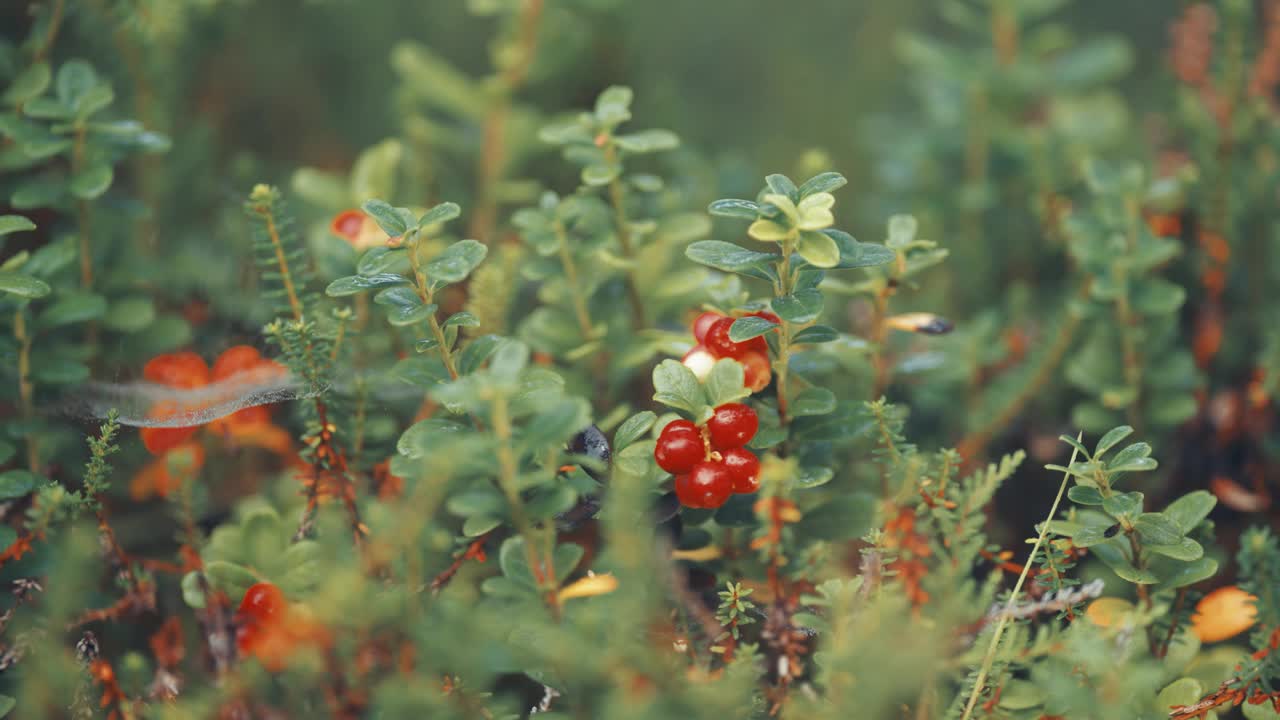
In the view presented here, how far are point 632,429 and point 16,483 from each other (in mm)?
512

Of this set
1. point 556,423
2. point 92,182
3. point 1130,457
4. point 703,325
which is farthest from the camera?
point 92,182

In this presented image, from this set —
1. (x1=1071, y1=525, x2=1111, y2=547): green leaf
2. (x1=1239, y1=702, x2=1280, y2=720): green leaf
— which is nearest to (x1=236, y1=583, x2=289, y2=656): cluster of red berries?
(x1=1071, y1=525, x2=1111, y2=547): green leaf

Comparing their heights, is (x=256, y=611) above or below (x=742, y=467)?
below

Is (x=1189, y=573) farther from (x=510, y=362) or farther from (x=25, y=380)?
(x=25, y=380)

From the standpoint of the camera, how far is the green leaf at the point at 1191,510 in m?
0.75

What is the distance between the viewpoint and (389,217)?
0.73 metres

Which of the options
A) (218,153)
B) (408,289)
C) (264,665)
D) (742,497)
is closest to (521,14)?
(218,153)

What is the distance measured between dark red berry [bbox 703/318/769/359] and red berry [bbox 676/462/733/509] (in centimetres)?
10

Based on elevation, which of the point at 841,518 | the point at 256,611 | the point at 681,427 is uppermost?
the point at 681,427

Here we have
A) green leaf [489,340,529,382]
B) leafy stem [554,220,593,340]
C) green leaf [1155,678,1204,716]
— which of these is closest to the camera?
green leaf [489,340,529,382]

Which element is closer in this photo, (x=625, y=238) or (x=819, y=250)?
(x=819, y=250)

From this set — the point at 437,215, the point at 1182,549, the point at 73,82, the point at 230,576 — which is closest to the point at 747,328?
the point at 437,215

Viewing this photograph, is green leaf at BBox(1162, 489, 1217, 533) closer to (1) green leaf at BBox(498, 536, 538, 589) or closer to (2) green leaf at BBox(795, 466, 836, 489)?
(2) green leaf at BBox(795, 466, 836, 489)

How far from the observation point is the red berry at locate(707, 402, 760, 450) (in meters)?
0.75
